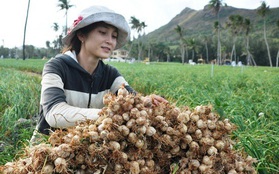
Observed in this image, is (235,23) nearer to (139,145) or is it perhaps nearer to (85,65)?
(85,65)

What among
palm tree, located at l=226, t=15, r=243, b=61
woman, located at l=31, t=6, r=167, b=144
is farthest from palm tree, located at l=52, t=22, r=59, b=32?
woman, located at l=31, t=6, r=167, b=144

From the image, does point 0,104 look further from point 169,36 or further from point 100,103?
point 169,36

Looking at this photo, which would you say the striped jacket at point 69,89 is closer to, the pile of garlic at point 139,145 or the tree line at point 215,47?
the pile of garlic at point 139,145

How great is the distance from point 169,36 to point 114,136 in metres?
183

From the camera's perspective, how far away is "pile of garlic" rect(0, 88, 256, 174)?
1.09 metres

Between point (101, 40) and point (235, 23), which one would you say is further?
point (235, 23)

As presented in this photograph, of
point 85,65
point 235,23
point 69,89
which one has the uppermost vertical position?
point 235,23

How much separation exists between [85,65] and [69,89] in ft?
0.92

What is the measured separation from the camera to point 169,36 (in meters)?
180

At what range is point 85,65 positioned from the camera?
2.35 meters

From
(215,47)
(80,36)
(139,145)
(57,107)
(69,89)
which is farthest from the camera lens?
(215,47)

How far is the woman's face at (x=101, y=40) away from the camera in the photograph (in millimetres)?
2137

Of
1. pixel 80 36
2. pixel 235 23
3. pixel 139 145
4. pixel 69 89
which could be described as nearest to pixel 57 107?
pixel 69 89

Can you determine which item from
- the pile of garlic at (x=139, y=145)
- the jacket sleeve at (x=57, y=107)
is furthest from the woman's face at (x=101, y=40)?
the pile of garlic at (x=139, y=145)
